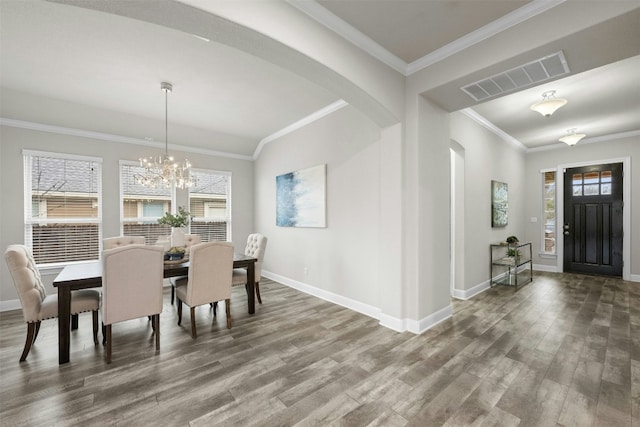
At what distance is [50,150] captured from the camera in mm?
4070

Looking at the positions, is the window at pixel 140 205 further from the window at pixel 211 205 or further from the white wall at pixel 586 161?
the white wall at pixel 586 161

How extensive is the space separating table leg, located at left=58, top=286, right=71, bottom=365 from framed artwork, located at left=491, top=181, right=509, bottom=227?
5957mm

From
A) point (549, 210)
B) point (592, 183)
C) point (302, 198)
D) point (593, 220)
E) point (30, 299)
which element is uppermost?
point (592, 183)

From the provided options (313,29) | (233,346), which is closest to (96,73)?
(313,29)

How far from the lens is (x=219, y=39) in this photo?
1.90 metres

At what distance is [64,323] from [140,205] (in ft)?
9.47

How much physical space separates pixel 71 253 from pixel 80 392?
3242 millimetres

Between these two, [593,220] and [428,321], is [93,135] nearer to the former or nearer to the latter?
[428,321]

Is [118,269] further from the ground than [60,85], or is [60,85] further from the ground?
[60,85]

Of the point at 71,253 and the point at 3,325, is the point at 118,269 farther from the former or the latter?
the point at 71,253

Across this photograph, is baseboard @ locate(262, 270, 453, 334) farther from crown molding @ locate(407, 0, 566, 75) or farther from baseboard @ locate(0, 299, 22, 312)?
baseboard @ locate(0, 299, 22, 312)

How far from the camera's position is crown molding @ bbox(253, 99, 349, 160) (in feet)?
13.1

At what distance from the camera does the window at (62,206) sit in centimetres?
400

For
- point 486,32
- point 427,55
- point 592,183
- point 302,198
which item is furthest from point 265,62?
point 592,183
